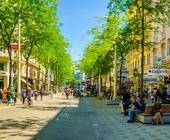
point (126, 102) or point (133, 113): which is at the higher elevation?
point (126, 102)

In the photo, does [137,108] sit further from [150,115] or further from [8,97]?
[8,97]

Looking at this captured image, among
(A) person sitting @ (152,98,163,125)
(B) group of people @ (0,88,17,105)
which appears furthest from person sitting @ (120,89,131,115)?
(B) group of people @ (0,88,17,105)

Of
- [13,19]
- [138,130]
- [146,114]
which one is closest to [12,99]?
[13,19]

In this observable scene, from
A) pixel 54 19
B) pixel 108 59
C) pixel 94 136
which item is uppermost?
pixel 54 19

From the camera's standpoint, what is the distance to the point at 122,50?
165 ft

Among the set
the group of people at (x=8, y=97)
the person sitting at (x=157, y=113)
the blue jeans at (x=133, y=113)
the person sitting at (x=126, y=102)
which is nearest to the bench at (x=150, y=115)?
the person sitting at (x=157, y=113)

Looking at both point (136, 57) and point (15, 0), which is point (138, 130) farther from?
point (136, 57)

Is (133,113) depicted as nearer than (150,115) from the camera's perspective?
No

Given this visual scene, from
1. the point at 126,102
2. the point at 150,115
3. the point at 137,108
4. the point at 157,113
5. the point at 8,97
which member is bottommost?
the point at 150,115

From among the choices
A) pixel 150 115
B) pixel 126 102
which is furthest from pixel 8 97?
pixel 150 115

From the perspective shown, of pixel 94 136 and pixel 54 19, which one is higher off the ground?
pixel 54 19

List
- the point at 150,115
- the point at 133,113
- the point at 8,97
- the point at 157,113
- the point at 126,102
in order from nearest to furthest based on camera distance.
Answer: the point at 157,113 → the point at 150,115 → the point at 133,113 → the point at 126,102 → the point at 8,97

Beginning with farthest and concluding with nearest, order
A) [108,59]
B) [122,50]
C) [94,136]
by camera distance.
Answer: [108,59] < [122,50] < [94,136]

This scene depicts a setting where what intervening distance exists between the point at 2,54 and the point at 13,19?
1090 inches
